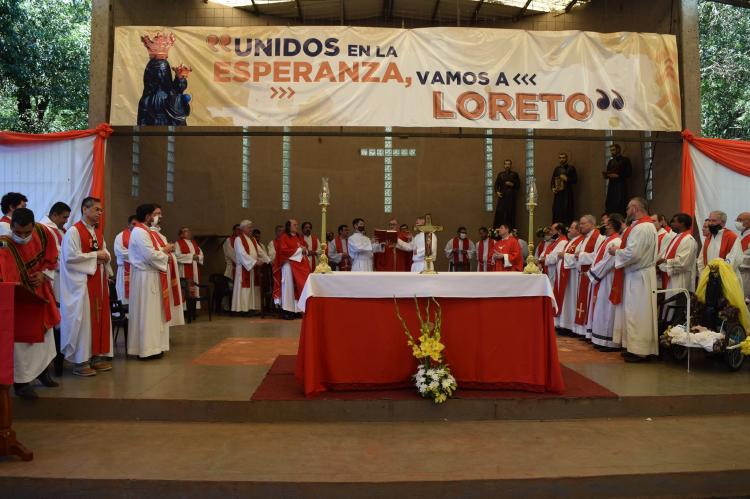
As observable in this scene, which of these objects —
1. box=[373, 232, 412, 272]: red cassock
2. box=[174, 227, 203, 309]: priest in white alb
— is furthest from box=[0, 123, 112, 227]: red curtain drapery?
box=[373, 232, 412, 272]: red cassock

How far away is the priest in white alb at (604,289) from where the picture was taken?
285 inches

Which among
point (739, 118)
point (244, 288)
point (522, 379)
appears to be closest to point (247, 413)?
point (522, 379)

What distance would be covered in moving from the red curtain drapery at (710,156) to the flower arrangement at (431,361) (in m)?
4.98

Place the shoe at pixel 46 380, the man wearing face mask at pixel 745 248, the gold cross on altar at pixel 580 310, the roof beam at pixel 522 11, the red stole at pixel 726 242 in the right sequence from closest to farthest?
the shoe at pixel 46 380, the man wearing face mask at pixel 745 248, the red stole at pixel 726 242, the gold cross on altar at pixel 580 310, the roof beam at pixel 522 11

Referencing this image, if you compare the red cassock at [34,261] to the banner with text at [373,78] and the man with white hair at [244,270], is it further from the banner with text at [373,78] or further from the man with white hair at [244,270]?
the man with white hair at [244,270]

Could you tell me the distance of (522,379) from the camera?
519cm

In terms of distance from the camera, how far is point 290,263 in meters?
11.1

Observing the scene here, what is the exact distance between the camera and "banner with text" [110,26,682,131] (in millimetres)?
7938

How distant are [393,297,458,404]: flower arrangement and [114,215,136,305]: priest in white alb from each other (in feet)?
16.9

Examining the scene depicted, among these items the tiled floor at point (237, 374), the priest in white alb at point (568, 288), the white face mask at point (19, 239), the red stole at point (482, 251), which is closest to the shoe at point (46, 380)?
the tiled floor at point (237, 374)

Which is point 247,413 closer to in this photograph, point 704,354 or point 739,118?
point 704,354

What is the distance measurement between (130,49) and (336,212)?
7413 mm

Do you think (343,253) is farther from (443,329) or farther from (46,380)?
(46,380)

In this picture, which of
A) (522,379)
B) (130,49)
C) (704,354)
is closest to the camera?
(522,379)
